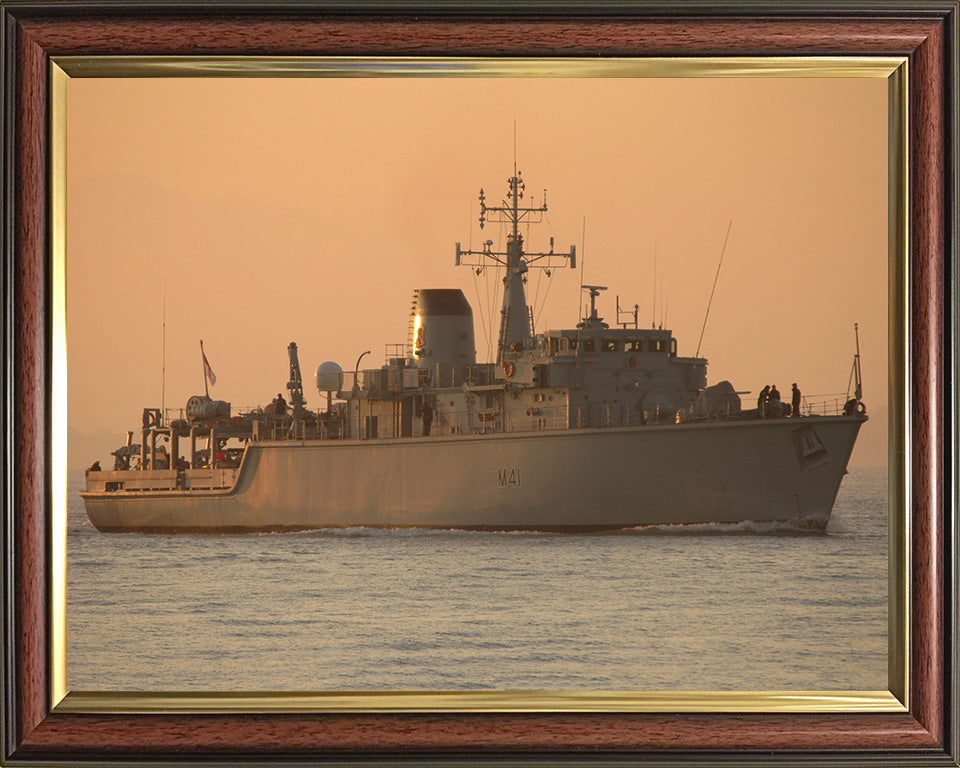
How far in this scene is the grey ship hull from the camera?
12.0 ft

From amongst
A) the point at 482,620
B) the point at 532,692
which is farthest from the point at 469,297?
the point at 532,692

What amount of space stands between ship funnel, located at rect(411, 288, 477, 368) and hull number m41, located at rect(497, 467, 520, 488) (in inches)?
49.9

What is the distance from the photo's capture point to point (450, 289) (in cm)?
383

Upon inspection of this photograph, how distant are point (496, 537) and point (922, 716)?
155 centimetres

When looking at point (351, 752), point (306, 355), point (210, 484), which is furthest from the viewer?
point (210, 484)

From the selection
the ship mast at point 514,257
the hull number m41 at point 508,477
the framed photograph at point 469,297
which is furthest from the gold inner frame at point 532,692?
the hull number m41 at point 508,477

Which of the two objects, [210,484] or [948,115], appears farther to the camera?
[210,484]

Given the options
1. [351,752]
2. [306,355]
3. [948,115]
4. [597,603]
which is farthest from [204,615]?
[948,115]

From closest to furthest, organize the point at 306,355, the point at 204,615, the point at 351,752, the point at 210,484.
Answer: the point at 351,752
the point at 204,615
the point at 306,355
the point at 210,484

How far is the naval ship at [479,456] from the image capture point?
3.67 m

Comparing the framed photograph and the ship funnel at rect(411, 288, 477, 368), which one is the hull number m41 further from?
the framed photograph

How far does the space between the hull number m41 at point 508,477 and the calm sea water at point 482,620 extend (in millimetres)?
1775

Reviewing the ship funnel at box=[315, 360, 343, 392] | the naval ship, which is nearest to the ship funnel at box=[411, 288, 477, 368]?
the naval ship

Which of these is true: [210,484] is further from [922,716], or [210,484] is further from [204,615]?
[922,716]
